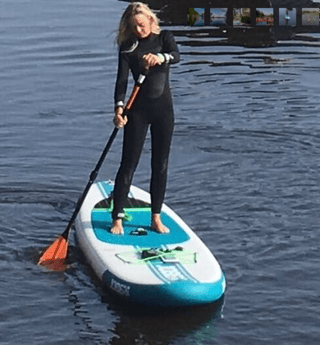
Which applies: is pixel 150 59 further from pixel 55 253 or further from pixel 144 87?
pixel 55 253

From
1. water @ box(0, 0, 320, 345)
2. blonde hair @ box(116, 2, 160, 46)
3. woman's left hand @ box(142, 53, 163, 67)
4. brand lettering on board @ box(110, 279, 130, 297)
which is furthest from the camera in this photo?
blonde hair @ box(116, 2, 160, 46)

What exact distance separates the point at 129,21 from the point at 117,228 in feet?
6.63

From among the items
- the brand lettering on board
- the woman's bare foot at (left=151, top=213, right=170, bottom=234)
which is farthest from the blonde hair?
the brand lettering on board

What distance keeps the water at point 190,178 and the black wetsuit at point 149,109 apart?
106 centimetres

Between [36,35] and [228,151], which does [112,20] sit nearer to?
[36,35]

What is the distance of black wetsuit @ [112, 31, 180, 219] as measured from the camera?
931 cm

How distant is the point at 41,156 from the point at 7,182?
4.01 feet

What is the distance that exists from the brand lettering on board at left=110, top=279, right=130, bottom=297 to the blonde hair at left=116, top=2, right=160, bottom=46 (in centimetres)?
228

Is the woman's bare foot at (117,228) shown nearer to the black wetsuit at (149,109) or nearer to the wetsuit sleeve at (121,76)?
the black wetsuit at (149,109)

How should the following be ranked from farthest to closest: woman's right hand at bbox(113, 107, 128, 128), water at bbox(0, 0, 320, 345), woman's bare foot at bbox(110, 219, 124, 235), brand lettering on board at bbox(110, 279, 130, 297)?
woman's bare foot at bbox(110, 219, 124, 235), woman's right hand at bbox(113, 107, 128, 128), brand lettering on board at bbox(110, 279, 130, 297), water at bbox(0, 0, 320, 345)

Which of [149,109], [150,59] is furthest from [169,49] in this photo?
[149,109]

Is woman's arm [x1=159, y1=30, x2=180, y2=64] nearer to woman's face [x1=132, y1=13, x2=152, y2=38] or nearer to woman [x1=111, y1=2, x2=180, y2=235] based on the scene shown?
woman [x1=111, y1=2, x2=180, y2=235]

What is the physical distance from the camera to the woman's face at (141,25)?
915cm

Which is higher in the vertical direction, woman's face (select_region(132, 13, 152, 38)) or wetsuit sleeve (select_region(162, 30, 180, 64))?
woman's face (select_region(132, 13, 152, 38))
